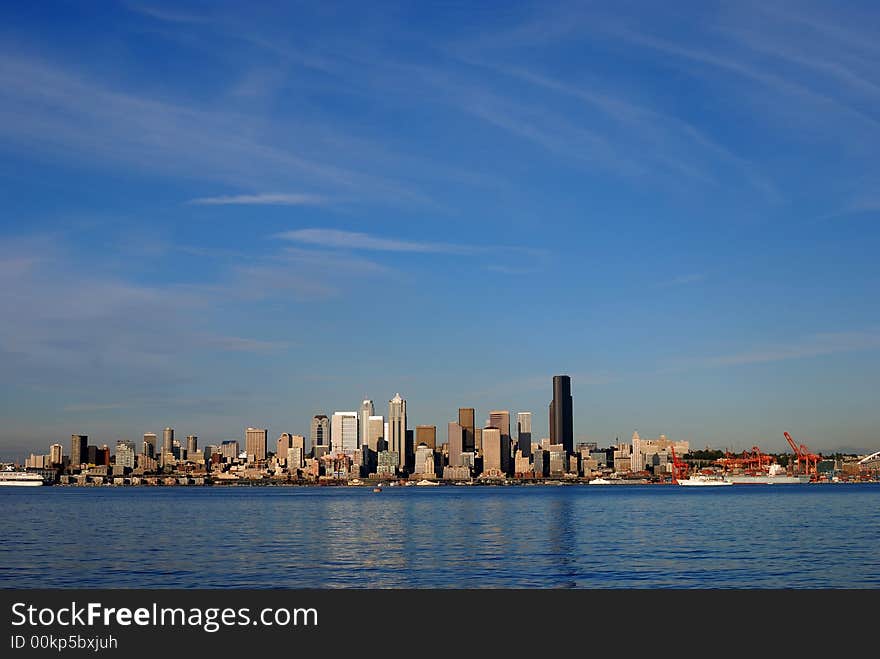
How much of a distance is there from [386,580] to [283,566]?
12.2 meters

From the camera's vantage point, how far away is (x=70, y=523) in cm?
13188
